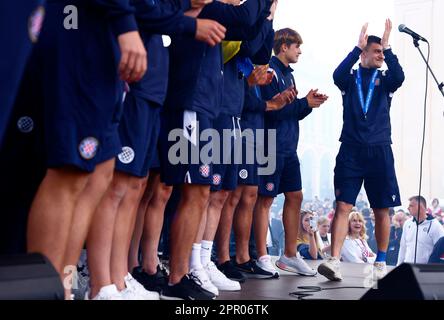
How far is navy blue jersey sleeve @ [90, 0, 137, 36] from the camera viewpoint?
2004 mm

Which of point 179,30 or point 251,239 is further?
point 251,239

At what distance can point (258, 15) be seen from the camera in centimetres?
316

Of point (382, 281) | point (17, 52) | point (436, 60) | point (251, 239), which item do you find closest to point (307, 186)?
point (436, 60)

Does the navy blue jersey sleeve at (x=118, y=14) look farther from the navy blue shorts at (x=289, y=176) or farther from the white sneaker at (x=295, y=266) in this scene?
the white sneaker at (x=295, y=266)

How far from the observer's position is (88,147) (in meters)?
1.93

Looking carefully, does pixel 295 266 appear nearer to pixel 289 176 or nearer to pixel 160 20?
pixel 289 176

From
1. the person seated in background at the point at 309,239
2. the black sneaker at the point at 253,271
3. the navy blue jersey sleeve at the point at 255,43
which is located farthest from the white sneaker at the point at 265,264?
the person seated in background at the point at 309,239

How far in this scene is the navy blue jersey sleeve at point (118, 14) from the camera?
200cm

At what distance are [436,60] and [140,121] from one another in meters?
12.6

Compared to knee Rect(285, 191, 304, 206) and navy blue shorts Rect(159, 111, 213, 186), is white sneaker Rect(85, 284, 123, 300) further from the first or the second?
knee Rect(285, 191, 304, 206)

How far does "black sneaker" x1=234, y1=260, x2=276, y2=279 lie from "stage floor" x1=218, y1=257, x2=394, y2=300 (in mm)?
98

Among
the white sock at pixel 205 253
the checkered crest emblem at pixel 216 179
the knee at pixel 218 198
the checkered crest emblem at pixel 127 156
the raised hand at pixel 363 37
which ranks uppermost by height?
the raised hand at pixel 363 37

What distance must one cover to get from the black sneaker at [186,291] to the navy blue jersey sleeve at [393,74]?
2.49 metres

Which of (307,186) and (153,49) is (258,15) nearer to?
(153,49)
